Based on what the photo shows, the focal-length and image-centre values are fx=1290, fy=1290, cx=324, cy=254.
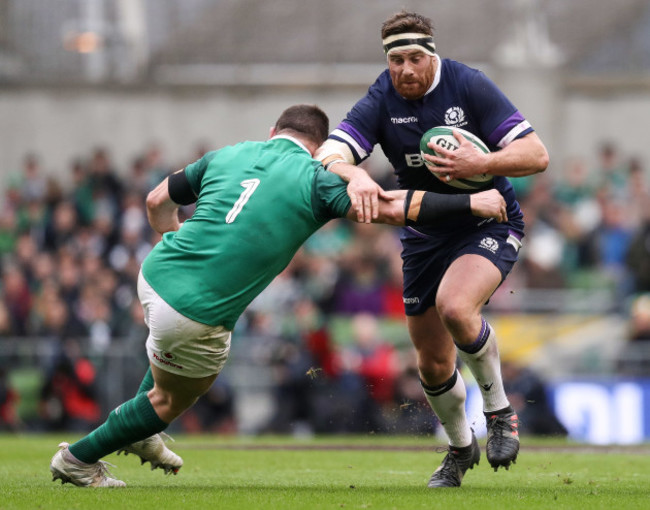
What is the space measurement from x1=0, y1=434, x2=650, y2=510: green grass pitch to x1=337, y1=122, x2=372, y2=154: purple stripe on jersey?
7.27ft

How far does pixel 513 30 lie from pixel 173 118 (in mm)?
6193

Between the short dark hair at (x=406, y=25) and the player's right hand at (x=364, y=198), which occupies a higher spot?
the short dark hair at (x=406, y=25)

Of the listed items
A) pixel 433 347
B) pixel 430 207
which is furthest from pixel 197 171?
pixel 433 347

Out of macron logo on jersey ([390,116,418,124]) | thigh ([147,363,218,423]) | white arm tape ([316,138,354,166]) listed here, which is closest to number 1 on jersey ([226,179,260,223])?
white arm tape ([316,138,354,166])

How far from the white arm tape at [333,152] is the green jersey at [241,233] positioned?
36 cm

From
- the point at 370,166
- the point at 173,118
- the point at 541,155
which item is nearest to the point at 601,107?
the point at 370,166

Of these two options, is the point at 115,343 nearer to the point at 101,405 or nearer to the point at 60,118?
the point at 101,405

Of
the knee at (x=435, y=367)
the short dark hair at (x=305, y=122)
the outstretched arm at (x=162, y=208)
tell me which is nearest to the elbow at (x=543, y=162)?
the short dark hair at (x=305, y=122)

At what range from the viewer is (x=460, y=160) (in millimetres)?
7938

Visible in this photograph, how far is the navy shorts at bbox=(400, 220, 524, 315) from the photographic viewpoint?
8.43 m

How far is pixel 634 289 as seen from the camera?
17.6 metres

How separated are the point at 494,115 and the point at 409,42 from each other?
0.71 meters

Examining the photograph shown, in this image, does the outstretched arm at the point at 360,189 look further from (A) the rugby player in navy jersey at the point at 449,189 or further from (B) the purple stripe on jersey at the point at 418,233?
(B) the purple stripe on jersey at the point at 418,233

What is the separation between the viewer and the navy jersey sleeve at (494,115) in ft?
26.7
